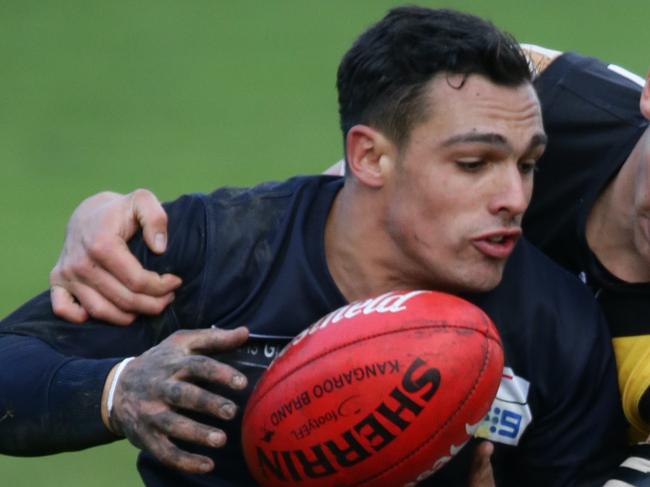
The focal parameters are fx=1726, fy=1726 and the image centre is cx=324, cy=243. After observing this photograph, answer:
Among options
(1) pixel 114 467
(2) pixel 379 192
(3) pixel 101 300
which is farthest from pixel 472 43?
(1) pixel 114 467

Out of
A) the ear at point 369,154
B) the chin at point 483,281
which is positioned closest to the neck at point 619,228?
the chin at point 483,281

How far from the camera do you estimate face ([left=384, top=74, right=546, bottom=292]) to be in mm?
4680

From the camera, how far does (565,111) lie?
17.7 ft

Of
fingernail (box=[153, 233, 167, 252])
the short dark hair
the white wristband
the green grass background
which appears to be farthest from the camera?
the green grass background

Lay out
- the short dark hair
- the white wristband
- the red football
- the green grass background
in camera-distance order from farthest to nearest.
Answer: the green grass background
the short dark hair
the white wristband
the red football

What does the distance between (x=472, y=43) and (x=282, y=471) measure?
1297 mm

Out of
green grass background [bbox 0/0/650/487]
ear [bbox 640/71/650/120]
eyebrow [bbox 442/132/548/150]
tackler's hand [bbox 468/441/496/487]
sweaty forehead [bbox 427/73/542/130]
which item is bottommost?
green grass background [bbox 0/0/650/487]

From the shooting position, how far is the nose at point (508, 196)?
4.67 metres

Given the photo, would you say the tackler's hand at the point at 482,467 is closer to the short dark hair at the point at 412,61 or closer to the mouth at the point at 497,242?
the mouth at the point at 497,242

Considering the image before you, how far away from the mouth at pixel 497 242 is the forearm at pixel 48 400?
104 cm

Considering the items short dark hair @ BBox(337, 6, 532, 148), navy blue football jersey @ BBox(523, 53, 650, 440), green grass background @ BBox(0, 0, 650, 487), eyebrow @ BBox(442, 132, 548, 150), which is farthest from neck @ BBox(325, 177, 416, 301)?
green grass background @ BBox(0, 0, 650, 487)

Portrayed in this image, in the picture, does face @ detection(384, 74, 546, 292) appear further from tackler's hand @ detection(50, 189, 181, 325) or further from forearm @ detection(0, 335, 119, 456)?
forearm @ detection(0, 335, 119, 456)

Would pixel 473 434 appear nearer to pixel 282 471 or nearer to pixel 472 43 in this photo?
pixel 282 471

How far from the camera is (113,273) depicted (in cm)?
486
